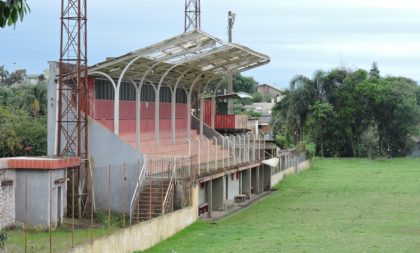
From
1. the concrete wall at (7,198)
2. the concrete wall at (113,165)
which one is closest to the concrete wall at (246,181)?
the concrete wall at (113,165)

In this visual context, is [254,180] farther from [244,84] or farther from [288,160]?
[244,84]

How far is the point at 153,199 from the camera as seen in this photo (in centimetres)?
2575

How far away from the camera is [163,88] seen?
1543 inches

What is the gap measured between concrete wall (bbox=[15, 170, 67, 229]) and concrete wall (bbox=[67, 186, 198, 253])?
10.6 ft

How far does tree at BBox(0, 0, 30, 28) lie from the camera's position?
761 centimetres

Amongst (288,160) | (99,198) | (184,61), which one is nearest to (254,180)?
(288,160)

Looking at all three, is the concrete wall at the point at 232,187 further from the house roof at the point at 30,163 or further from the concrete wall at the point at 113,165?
the house roof at the point at 30,163

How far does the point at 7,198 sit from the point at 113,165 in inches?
258

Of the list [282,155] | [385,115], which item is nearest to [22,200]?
[282,155]

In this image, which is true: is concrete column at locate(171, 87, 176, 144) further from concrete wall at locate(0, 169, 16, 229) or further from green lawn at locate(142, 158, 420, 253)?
concrete wall at locate(0, 169, 16, 229)

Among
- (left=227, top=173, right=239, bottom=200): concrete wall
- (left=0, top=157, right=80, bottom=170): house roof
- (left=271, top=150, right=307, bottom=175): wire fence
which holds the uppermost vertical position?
(left=0, top=157, right=80, bottom=170): house roof

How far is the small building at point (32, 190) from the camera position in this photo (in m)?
22.7

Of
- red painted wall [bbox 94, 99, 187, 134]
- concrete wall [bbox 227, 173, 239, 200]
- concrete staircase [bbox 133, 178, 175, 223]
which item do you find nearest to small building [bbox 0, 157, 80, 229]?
concrete staircase [bbox 133, 178, 175, 223]

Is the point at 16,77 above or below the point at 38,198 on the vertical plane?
above
